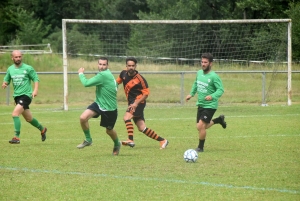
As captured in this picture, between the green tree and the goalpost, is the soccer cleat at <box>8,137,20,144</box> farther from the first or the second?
the green tree

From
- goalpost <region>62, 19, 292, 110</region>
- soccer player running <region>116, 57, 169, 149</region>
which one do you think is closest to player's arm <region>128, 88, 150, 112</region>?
soccer player running <region>116, 57, 169, 149</region>

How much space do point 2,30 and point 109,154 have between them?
44.8 m

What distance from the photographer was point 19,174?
9625 millimetres

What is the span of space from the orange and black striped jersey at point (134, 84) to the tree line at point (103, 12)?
2389 centimetres

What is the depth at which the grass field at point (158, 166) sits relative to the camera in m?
8.16

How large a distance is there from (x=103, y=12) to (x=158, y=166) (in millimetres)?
46301

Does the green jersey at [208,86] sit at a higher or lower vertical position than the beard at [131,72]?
lower

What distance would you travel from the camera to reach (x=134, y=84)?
12.9 metres

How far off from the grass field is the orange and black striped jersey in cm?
104

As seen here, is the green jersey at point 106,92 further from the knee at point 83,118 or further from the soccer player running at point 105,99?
the knee at point 83,118

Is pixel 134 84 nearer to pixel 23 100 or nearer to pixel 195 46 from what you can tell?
pixel 23 100

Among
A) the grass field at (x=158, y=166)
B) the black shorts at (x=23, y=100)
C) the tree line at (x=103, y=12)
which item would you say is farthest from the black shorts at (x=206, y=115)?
the tree line at (x=103, y=12)

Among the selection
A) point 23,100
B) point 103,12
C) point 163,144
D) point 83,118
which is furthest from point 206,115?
point 103,12

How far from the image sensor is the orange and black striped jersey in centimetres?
1282
